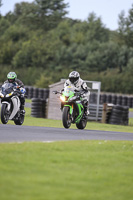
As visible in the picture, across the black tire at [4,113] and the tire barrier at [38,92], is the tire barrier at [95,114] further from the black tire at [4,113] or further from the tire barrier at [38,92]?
the tire barrier at [38,92]

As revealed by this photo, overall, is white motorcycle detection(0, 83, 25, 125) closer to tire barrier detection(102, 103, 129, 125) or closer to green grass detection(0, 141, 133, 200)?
green grass detection(0, 141, 133, 200)

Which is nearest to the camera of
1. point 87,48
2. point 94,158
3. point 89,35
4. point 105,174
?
point 105,174

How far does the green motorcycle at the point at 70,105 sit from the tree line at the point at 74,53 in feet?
142

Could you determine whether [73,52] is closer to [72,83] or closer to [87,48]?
[87,48]

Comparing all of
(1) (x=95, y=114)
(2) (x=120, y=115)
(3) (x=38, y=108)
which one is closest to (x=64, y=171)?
(2) (x=120, y=115)

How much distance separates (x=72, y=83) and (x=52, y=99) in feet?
39.0

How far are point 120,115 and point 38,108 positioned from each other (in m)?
4.46

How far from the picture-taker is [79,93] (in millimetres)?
14820

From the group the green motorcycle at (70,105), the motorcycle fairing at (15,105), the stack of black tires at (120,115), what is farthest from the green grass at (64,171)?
the stack of black tires at (120,115)

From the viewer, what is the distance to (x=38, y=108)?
2628 centimetres

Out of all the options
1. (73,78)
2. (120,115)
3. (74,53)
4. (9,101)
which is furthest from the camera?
(74,53)

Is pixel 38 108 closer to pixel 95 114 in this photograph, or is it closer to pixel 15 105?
pixel 95 114

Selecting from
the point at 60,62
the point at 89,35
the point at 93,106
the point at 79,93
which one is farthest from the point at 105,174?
the point at 89,35

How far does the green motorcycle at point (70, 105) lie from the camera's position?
14.4 metres
